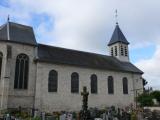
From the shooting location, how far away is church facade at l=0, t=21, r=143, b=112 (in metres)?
24.5

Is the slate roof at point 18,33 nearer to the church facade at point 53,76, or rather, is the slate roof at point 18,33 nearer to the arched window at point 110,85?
the church facade at point 53,76

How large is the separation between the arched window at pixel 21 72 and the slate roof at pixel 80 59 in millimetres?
1611

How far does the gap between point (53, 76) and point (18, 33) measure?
6.65 m

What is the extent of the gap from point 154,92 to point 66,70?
15.2m

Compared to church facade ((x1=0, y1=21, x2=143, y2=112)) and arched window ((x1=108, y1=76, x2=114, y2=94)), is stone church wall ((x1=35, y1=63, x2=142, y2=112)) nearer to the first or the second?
church facade ((x1=0, y1=21, x2=143, y2=112))

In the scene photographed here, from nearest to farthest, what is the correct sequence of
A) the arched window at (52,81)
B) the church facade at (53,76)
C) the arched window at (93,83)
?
1. the church facade at (53,76)
2. the arched window at (52,81)
3. the arched window at (93,83)

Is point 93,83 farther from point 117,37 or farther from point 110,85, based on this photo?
point 117,37

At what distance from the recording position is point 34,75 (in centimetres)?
2566

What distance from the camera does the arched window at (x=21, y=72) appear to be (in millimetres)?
24703

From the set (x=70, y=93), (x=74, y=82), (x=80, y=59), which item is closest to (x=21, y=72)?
(x=70, y=93)

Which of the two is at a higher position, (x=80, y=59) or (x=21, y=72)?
(x=80, y=59)

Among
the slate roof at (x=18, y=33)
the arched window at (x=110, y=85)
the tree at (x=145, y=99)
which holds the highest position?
the slate roof at (x=18, y=33)

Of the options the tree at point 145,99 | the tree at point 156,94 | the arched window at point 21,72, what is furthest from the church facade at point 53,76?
the tree at point 156,94

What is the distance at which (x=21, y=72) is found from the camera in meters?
25.1
